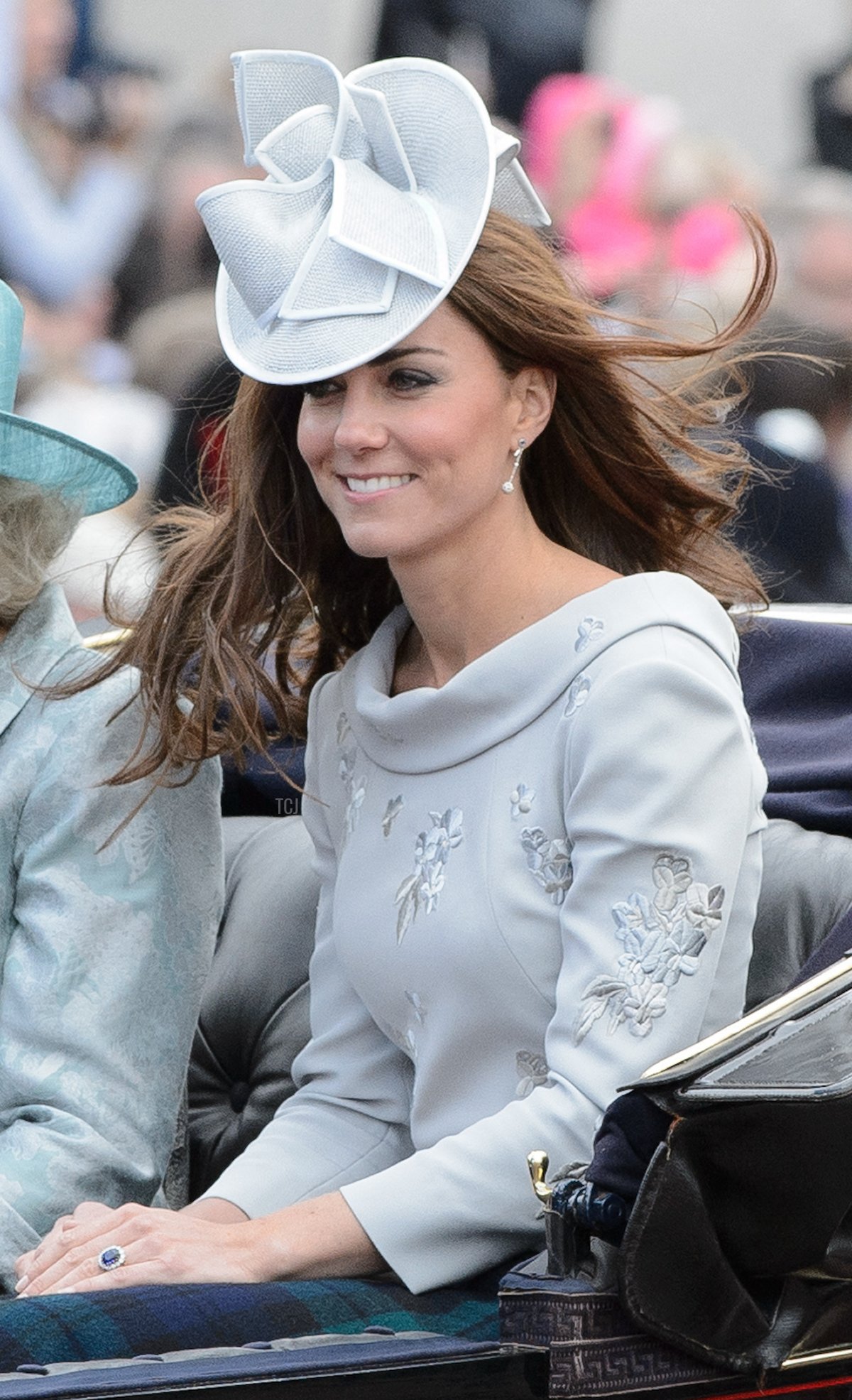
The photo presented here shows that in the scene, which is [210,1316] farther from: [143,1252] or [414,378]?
[414,378]

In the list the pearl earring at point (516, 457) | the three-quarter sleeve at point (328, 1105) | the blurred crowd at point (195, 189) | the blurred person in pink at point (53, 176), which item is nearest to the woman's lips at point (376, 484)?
the pearl earring at point (516, 457)

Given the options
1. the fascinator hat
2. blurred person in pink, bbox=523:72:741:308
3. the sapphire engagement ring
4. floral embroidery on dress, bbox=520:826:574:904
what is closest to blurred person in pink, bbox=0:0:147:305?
blurred person in pink, bbox=523:72:741:308

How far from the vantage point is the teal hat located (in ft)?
6.73

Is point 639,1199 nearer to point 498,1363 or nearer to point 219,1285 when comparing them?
point 498,1363

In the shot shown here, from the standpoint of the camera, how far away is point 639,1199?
54.9 inches

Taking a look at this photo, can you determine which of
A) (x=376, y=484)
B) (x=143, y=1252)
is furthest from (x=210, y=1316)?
(x=376, y=484)

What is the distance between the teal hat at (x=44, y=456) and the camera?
205 centimetres

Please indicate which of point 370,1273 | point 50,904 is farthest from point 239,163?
point 370,1273

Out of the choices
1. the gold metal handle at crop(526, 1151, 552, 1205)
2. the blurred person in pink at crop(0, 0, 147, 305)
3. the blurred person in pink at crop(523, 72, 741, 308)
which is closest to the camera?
the gold metal handle at crop(526, 1151, 552, 1205)

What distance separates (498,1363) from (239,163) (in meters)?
4.50

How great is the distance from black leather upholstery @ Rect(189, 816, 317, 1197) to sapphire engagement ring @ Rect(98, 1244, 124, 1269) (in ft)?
1.76

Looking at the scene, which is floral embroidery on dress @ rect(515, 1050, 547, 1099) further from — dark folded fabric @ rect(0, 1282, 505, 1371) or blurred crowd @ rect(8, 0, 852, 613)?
blurred crowd @ rect(8, 0, 852, 613)

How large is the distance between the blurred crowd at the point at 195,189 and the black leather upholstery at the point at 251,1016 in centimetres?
266

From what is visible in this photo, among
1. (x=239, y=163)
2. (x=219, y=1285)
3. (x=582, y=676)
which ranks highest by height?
(x=582, y=676)
